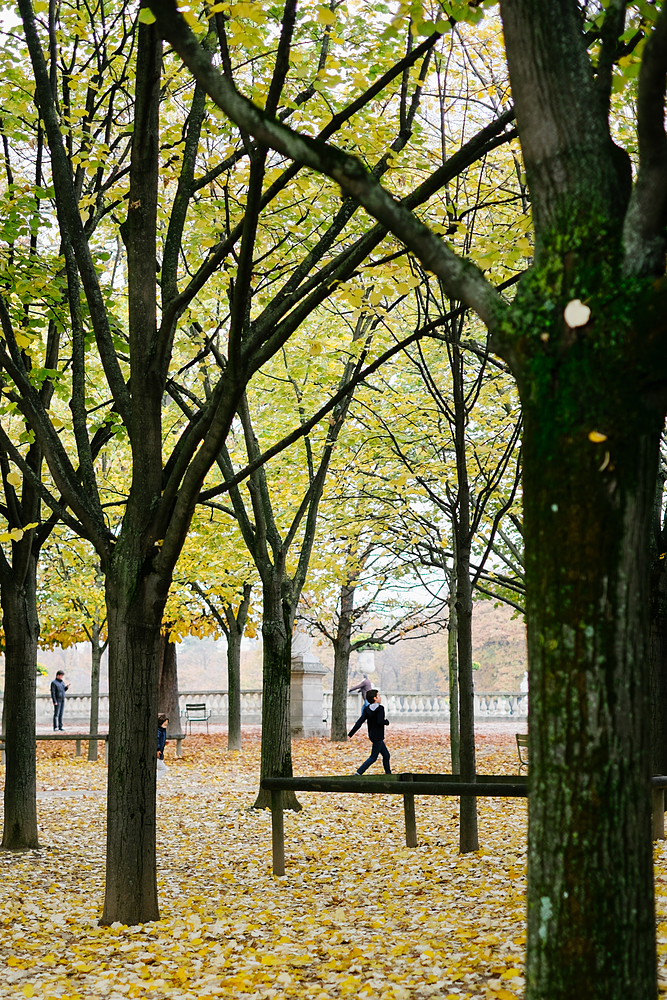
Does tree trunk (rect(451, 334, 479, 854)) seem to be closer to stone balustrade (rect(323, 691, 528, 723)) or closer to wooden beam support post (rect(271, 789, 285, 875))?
wooden beam support post (rect(271, 789, 285, 875))

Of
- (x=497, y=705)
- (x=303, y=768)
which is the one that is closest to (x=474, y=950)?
(x=303, y=768)

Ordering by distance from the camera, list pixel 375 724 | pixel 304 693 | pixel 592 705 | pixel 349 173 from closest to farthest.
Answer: pixel 592 705, pixel 349 173, pixel 375 724, pixel 304 693

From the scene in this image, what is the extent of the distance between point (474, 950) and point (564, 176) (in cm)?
420

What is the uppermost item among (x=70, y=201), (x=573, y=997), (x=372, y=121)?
(x=372, y=121)

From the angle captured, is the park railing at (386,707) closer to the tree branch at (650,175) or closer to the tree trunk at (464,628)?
the tree trunk at (464,628)

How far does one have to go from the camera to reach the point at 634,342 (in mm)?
2684

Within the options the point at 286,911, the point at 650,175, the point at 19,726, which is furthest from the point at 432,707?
the point at 650,175

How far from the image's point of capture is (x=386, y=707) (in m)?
30.1

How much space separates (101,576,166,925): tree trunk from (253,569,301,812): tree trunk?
4.72 m

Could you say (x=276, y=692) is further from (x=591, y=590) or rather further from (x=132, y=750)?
(x=591, y=590)

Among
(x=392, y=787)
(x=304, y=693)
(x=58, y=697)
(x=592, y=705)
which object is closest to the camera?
(x=592, y=705)

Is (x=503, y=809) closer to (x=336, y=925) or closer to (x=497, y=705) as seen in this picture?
(x=336, y=925)

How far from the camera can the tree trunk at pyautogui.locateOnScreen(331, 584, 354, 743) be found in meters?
21.9

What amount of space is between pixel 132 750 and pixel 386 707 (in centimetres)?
2493
